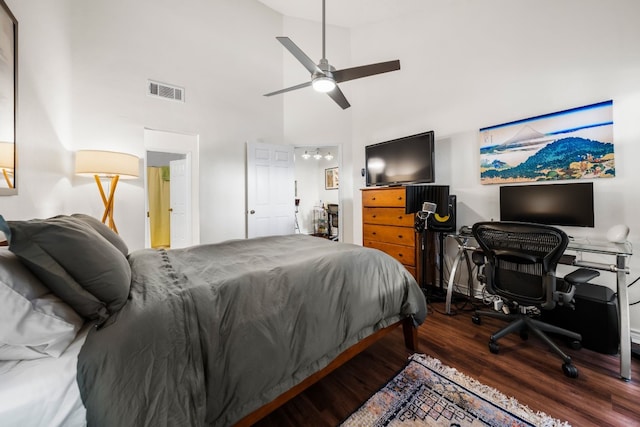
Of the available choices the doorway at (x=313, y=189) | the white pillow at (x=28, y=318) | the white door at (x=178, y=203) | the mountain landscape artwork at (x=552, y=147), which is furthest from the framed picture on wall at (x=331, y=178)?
the white pillow at (x=28, y=318)

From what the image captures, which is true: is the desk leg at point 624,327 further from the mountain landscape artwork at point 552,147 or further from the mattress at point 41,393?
the mattress at point 41,393

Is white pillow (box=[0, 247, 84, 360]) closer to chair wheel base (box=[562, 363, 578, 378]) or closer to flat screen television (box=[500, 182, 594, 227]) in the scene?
chair wheel base (box=[562, 363, 578, 378])

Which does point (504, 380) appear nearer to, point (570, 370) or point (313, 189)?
point (570, 370)

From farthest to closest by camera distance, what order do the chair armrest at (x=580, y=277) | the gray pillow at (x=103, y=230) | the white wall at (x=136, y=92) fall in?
the white wall at (x=136, y=92), the chair armrest at (x=580, y=277), the gray pillow at (x=103, y=230)

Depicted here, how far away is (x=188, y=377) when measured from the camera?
845 mm

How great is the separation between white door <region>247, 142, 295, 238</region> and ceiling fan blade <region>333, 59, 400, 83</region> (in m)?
1.99

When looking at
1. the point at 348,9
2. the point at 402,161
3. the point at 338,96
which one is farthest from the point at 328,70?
the point at 348,9

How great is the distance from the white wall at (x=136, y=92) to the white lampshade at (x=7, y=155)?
176 mm

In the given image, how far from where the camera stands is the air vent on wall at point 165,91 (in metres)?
3.19

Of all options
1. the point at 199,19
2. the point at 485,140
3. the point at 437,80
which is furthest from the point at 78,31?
the point at 485,140

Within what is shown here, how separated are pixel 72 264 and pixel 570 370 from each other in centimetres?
265

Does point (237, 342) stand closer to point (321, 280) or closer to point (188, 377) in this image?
point (188, 377)

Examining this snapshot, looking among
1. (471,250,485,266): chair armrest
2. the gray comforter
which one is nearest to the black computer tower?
(471,250,485,266): chair armrest

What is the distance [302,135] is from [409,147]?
1.90m
